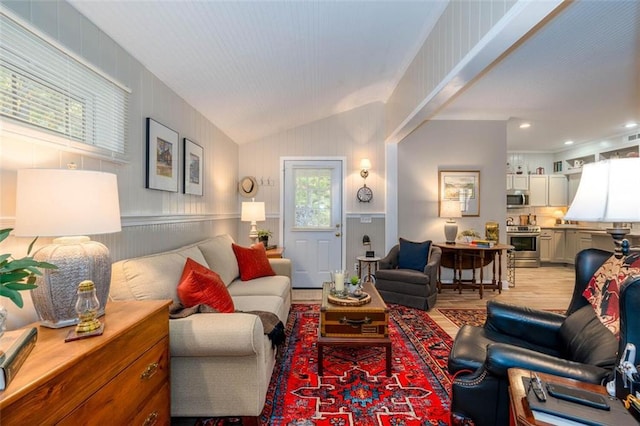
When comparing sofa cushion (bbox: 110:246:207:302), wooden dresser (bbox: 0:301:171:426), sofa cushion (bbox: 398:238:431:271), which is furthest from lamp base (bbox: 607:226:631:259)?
sofa cushion (bbox: 398:238:431:271)

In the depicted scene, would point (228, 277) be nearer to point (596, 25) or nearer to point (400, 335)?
point (400, 335)

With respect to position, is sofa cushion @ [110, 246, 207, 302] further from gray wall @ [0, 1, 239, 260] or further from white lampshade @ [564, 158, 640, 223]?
white lampshade @ [564, 158, 640, 223]

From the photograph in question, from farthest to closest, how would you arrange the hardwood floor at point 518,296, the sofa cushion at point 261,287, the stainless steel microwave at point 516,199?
the stainless steel microwave at point 516,199
the hardwood floor at point 518,296
the sofa cushion at point 261,287

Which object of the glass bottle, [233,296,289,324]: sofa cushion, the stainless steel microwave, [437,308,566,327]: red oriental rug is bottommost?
[437,308,566,327]: red oriental rug

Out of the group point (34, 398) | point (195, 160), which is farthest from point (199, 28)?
point (34, 398)

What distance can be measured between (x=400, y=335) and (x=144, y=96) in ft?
9.93

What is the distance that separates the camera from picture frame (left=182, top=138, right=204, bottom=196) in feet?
10.0

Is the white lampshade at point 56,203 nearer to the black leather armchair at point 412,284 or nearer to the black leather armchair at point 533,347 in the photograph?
the black leather armchair at point 533,347

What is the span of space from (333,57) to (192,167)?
70.4 inches

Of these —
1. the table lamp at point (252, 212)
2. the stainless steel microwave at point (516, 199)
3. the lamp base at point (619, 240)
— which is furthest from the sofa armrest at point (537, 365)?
the stainless steel microwave at point (516, 199)

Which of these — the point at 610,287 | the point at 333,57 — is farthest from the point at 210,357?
the point at 333,57

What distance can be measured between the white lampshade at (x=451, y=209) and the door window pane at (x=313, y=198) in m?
1.75

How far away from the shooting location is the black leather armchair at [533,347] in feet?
4.14

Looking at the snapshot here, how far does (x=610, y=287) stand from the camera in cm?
155
